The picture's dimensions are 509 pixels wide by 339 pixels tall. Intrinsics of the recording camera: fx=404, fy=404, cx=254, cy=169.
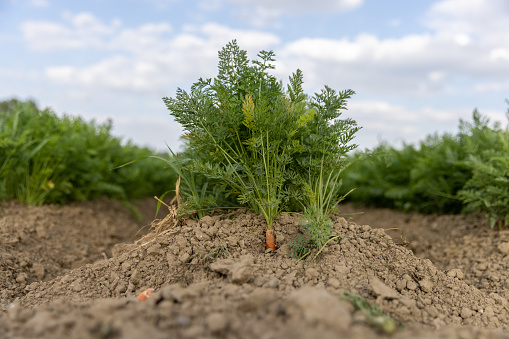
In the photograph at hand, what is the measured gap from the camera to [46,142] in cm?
523

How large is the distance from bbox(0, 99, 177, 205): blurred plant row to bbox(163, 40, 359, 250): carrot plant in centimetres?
241

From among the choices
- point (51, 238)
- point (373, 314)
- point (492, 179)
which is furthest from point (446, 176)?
point (51, 238)

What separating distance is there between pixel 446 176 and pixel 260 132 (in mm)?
4142

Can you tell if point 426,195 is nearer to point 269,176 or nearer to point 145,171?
point 269,176

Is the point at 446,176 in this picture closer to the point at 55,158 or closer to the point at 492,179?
the point at 492,179

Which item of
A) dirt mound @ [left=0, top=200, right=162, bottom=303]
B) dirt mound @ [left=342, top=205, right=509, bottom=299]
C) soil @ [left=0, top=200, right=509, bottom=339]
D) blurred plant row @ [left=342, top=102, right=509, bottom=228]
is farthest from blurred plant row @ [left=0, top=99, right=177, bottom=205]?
blurred plant row @ [left=342, top=102, right=509, bottom=228]

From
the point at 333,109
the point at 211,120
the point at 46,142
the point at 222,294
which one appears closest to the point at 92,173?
the point at 46,142

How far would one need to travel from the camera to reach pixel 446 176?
581 cm

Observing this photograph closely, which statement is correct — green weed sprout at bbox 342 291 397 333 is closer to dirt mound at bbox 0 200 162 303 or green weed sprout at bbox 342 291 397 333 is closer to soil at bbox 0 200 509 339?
soil at bbox 0 200 509 339

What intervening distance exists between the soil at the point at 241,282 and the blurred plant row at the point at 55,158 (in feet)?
1.87

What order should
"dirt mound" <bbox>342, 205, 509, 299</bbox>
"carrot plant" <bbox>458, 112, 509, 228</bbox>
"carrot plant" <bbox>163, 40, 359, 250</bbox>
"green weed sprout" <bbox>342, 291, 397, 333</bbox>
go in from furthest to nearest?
"carrot plant" <bbox>458, 112, 509, 228</bbox>, "dirt mound" <bbox>342, 205, 509, 299</bbox>, "carrot plant" <bbox>163, 40, 359, 250</bbox>, "green weed sprout" <bbox>342, 291, 397, 333</bbox>

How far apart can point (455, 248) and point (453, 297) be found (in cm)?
209

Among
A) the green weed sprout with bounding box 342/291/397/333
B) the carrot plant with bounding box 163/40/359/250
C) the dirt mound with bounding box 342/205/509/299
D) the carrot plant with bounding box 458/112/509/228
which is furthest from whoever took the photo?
the carrot plant with bounding box 458/112/509/228

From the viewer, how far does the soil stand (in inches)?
65.3
